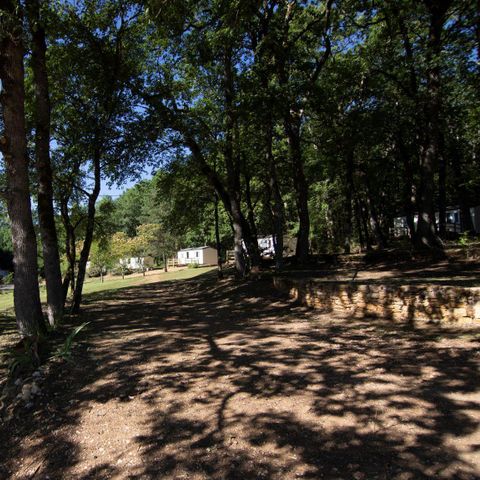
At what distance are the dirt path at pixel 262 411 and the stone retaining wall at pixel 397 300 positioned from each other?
0.66 metres

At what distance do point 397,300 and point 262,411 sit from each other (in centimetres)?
431

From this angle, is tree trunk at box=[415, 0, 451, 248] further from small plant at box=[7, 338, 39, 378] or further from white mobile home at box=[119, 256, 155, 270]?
white mobile home at box=[119, 256, 155, 270]

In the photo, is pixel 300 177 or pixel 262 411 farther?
pixel 300 177

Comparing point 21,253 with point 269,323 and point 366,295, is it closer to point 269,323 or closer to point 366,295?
point 269,323

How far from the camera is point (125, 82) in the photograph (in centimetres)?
1224

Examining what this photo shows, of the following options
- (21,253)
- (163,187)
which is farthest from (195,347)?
(163,187)

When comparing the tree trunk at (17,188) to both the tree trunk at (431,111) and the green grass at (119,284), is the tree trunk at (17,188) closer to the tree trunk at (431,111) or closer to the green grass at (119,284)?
the tree trunk at (431,111)

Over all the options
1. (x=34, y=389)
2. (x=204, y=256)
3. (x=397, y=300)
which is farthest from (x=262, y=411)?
(x=204, y=256)

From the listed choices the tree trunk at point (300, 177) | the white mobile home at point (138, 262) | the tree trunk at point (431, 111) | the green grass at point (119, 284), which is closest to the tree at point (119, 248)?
the green grass at point (119, 284)

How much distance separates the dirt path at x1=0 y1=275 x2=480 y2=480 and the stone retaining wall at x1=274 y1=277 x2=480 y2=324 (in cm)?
66

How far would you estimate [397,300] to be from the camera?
7.25 meters

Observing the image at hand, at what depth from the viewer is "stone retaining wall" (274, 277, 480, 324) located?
6.34 metres

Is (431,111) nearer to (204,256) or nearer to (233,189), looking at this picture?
(233,189)

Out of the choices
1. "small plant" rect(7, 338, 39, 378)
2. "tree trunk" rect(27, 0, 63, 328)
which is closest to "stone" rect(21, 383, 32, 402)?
"small plant" rect(7, 338, 39, 378)
